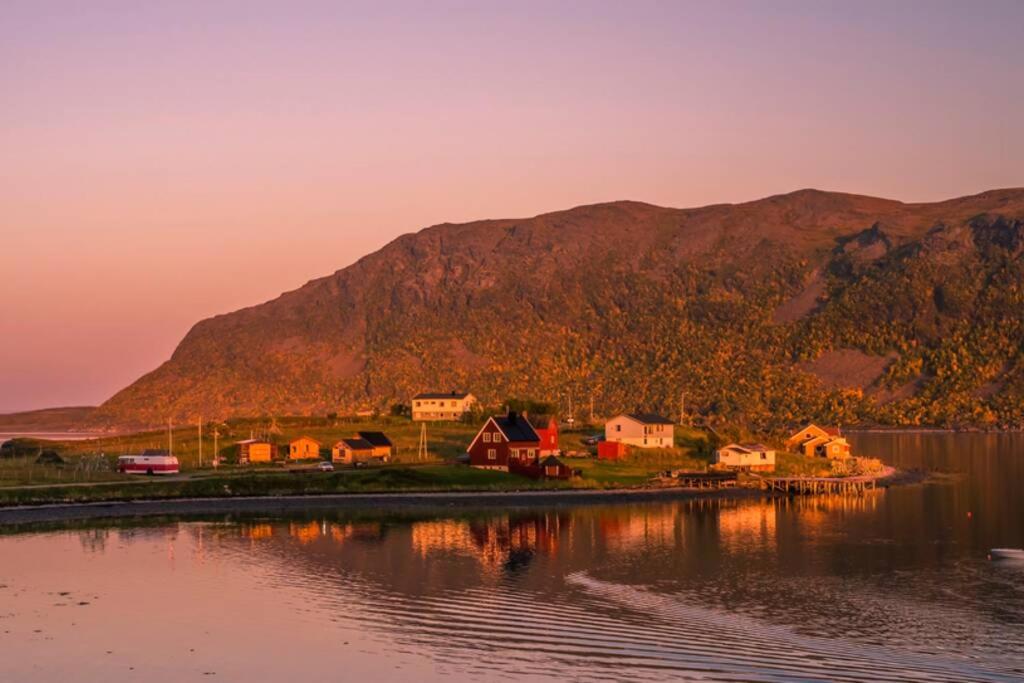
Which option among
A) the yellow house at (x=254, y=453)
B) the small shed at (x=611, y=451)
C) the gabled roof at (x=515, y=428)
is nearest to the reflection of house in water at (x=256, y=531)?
the gabled roof at (x=515, y=428)

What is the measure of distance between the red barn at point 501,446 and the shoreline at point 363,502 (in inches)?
425

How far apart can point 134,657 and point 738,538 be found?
47401 millimetres

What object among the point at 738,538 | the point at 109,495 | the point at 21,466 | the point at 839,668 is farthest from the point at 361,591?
the point at 21,466

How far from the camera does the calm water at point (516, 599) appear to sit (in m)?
44.9

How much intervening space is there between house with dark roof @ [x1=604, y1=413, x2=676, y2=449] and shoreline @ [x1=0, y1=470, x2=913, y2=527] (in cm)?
2310

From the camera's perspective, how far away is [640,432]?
469 ft

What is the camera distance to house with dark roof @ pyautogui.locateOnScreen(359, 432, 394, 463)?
436ft

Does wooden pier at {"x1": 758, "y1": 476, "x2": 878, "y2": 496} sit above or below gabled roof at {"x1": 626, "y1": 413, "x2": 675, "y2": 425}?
below

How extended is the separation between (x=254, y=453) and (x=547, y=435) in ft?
98.3

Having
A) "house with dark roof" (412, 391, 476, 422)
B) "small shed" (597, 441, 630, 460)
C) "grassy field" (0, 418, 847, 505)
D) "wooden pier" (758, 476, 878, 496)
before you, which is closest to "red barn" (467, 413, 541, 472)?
"grassy field" (0, 418, 847, 505)

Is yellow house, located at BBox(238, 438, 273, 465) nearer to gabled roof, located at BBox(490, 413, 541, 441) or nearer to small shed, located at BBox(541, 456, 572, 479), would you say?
gabled roof, located at BBox(490, 413, 541, 441)

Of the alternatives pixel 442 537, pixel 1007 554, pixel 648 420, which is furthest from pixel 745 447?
pixel 1007 554

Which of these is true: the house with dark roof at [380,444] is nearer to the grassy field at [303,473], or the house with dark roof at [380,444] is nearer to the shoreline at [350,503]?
the grassy field at [303,473]

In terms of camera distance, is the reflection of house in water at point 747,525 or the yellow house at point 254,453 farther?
the yellow house at point 254,453
